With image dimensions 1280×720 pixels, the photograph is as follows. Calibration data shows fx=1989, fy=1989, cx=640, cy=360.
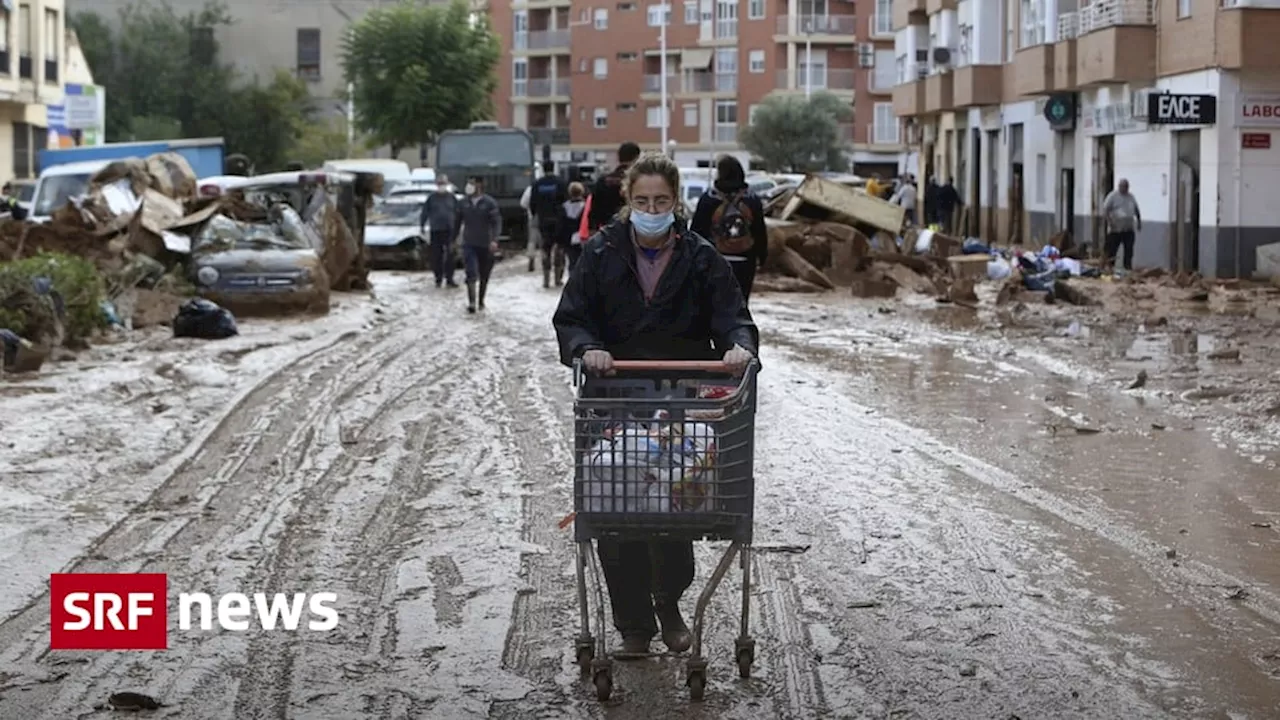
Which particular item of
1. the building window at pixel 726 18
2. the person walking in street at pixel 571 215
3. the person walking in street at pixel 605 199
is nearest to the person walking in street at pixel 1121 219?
the person walking in street at pixel 571 215

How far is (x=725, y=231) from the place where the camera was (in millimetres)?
13992

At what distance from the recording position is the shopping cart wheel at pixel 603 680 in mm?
6203

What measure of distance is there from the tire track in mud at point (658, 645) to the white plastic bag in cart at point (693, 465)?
1.84 ft

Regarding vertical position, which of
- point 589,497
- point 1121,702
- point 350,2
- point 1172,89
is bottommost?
point 1121,702

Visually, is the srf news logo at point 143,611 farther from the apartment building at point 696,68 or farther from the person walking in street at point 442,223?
the apartment building at point 696,68

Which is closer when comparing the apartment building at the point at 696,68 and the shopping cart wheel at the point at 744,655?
the shopping cart wheel at the point at 744,655

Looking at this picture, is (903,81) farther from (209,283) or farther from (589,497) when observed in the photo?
(589,497)

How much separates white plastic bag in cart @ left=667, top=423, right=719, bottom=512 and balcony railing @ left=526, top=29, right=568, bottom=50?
97281 millimetres

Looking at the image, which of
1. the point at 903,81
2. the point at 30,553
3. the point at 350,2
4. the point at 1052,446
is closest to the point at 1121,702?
the point at 30,553

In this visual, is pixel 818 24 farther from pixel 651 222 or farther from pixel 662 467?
pixel 662 467

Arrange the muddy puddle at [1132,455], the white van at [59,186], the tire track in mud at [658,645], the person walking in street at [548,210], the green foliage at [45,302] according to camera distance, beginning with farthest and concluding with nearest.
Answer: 1. the white van at [59,186]
2. the person walking in street at [548,210]
3. the green foliage at [45,302]
4. the muddy puddle at [1132,455]
5. the tire track in mud at [658,645]

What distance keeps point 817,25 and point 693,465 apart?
88.0 m

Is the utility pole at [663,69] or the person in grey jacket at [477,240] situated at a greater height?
the utility pole at [663,69]

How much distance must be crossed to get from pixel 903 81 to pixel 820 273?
35912 mm
